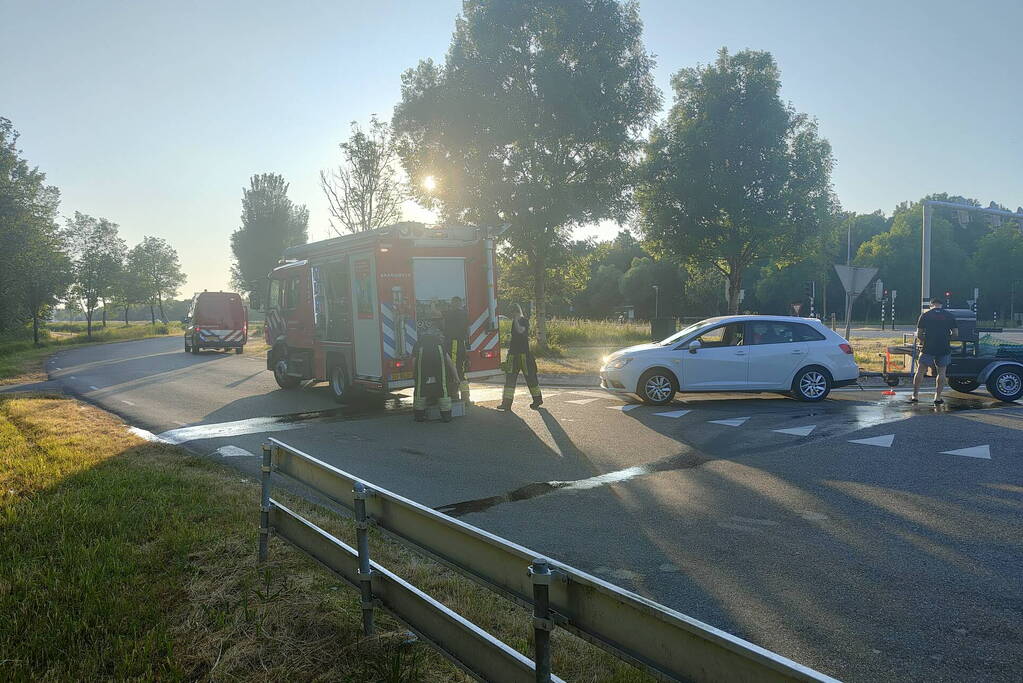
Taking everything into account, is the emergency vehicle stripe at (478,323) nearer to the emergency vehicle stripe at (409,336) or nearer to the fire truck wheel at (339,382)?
the emergency vehicle stripe at (409,336)

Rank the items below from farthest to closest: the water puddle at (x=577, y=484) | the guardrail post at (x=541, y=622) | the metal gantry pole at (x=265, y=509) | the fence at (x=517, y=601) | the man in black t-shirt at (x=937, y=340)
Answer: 1. the man in black t-shirt at (x=937, y=340)
2. the water puddle at (x=577, y=484)
3. the metal gantry pole at (x=265, y=509)
4. the guardrail post at (x=541, y=622)
5. the fence at (x=517, y=601)

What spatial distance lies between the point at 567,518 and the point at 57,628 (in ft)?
11.8

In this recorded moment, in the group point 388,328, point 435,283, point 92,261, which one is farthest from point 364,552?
→ point 92,261

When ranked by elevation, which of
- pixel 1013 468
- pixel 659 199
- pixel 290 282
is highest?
pixel 659 199

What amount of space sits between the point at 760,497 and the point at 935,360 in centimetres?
757

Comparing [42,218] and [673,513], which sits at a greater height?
[42,218]

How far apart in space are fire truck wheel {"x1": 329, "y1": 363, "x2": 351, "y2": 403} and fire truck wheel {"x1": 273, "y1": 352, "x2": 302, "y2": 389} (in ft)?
8.24

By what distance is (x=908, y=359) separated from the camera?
52.5 ft

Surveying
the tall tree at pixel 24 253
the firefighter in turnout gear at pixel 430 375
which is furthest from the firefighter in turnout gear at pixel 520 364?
the tall tree at pixel 24 253

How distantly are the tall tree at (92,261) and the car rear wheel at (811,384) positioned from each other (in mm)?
49241

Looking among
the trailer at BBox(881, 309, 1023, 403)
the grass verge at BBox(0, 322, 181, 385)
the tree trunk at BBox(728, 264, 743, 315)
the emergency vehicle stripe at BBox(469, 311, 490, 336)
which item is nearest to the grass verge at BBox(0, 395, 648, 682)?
the emergency vehicle stripe at BBox(469, 311, 490, 336)

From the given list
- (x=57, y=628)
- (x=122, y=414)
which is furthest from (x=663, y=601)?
(x=122, y=414)

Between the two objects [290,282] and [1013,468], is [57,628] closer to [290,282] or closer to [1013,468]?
[1013,468]

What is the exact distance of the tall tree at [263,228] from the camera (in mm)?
64625
